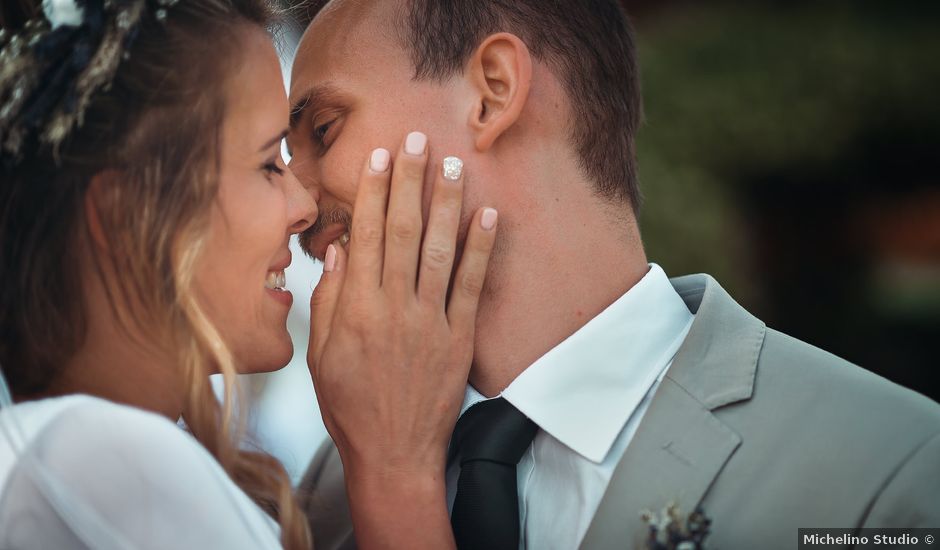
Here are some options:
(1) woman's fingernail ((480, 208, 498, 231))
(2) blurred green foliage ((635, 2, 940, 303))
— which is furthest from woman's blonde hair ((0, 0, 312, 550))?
(2) blurred green foliage ((635, 2, 940, 303))

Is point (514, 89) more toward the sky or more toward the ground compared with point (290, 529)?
more toward the sky

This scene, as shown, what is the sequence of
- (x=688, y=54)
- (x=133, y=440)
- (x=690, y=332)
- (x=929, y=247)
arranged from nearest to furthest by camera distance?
(x=133, y=440) < (x=690, y=332) < (x=688, y=54) < (x=929, y=247)

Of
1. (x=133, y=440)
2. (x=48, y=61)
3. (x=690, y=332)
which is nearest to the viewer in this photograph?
(x=133, y=440)

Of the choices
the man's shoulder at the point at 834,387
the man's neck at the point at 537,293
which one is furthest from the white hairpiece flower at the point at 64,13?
the man's shoulder at the point at 834,387

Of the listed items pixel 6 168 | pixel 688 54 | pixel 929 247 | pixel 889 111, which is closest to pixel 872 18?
pixel 889 111

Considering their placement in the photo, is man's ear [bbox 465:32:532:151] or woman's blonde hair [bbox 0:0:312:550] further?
man's ear [bbox 465:32:532:151]

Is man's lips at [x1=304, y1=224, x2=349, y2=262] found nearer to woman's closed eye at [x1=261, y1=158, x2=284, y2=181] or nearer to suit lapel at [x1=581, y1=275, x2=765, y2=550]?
woman's closed eye at [x1=261, y1=158, x2=284, y2=181]

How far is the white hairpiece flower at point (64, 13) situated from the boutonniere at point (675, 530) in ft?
5.61

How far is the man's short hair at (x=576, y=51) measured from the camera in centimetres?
294

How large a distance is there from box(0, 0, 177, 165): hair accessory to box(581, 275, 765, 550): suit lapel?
153cm

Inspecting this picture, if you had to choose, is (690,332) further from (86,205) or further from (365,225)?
(86,205)

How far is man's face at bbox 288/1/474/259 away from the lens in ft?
9.44

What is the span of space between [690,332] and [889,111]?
5247 millimetres

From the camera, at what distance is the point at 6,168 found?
209cm
